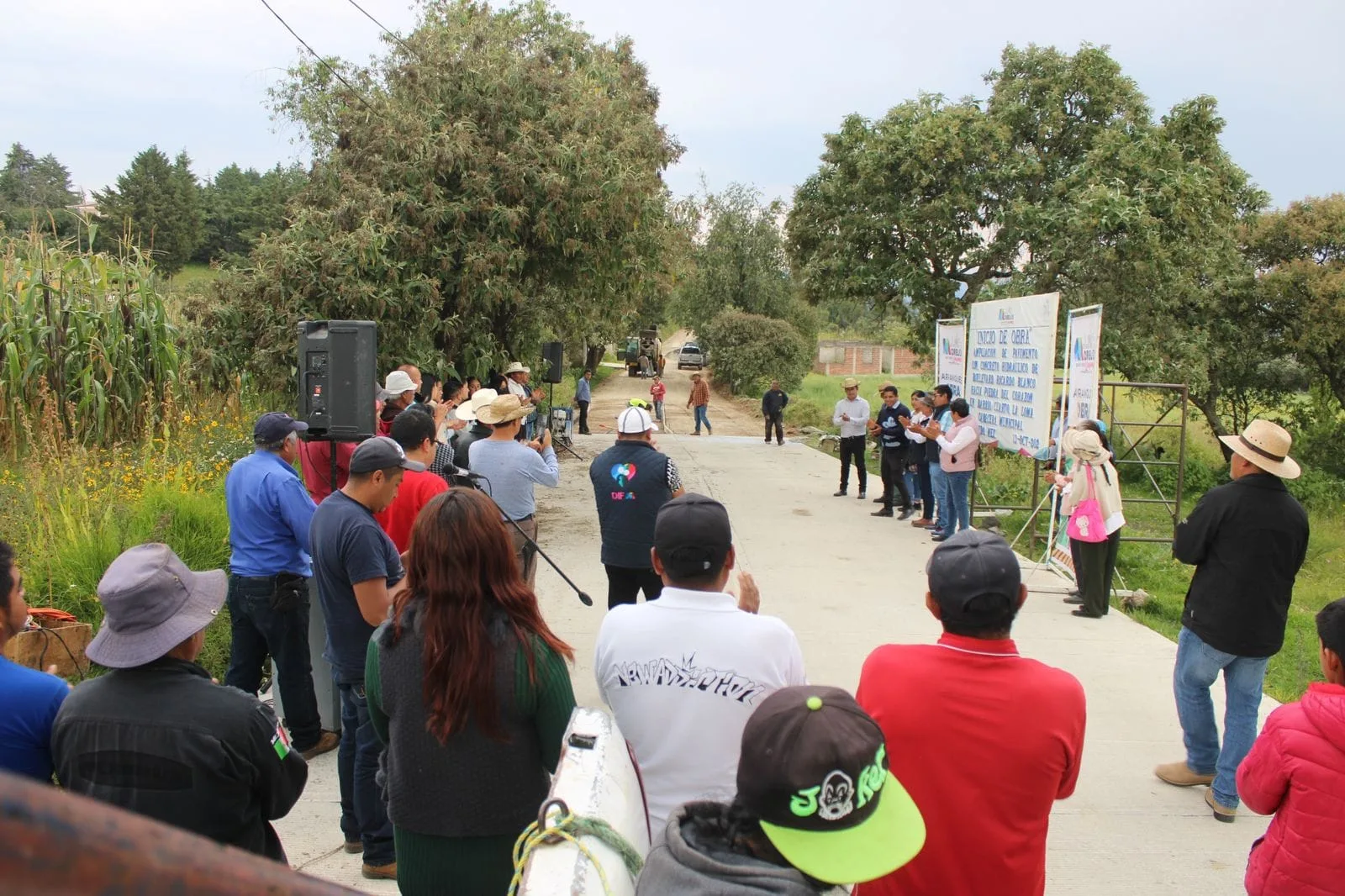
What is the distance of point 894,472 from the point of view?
40.1ft

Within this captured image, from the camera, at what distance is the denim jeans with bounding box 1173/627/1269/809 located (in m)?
4.53

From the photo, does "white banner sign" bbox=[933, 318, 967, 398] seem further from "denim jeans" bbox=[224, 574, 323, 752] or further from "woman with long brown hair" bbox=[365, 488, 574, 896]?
"woman with long brown hair" bbox=[365, 488, 574, 896]

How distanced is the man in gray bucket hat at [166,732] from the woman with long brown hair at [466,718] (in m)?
0.32

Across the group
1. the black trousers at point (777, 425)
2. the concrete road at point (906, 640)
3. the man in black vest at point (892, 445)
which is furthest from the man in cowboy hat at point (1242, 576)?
the black trousers at point (777, 425)

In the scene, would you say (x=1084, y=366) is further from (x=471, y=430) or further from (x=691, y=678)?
(x=691, y=678)

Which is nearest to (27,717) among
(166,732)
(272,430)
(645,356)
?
(166,732)

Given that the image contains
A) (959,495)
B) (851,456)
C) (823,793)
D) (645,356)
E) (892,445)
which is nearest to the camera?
(823,793)

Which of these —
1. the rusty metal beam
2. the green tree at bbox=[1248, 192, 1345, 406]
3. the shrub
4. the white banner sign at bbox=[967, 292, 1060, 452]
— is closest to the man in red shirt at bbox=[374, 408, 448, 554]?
the rusty metal beam

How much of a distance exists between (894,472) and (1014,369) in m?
2.45

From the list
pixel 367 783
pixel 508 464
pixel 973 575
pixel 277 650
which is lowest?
pixel 367 783

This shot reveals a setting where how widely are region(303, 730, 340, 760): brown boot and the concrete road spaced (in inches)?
2.6

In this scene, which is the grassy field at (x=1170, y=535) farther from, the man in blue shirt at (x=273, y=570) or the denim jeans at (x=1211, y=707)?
the man in blue shirt at (x=273, y=570)

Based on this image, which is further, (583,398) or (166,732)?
(583,398)

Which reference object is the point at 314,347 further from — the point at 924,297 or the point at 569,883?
the point at 924,297
